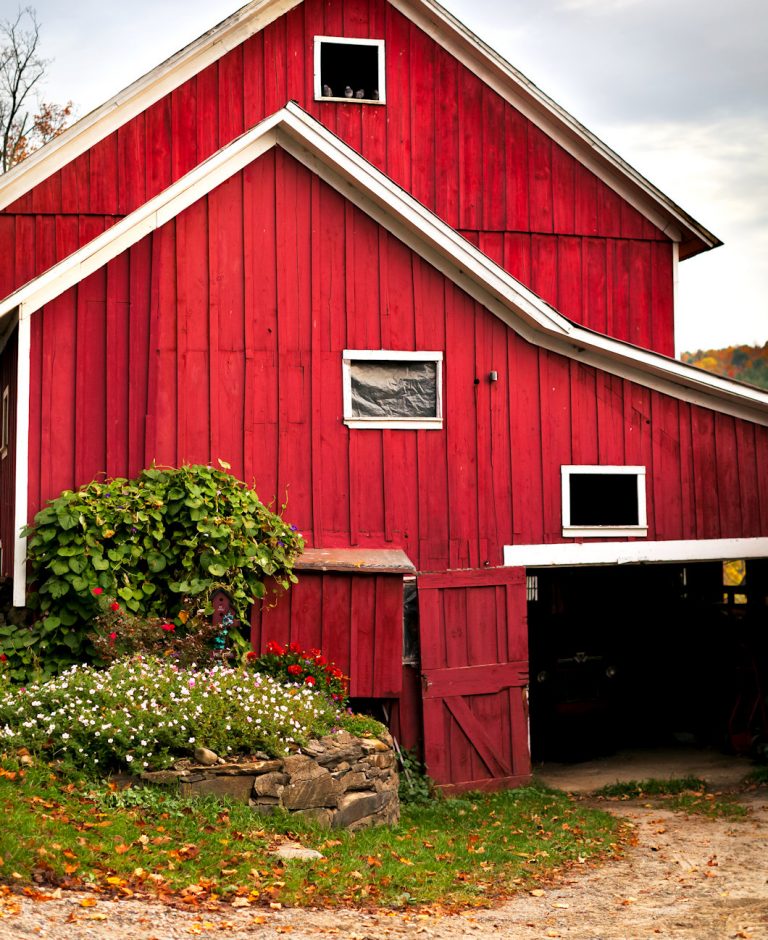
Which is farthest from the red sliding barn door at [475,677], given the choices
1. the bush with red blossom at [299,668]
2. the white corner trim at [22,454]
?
the white corner trim at [22,454]

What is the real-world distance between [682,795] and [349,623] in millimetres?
3923

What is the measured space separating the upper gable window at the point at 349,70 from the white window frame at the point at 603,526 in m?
6.08

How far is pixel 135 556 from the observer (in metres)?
10.2

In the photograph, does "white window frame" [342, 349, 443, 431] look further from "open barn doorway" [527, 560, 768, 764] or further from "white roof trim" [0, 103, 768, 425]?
"open barn doorway" [527, 560, 768, 764]

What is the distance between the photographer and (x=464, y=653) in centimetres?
1160

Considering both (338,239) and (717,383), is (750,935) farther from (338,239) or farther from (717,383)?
(338,239)

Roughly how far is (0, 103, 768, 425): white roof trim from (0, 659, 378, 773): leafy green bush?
3.81m

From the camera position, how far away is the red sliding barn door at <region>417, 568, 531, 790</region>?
11.4 meters

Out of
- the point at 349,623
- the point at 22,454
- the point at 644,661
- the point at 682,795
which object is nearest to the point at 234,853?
the point at 349,623

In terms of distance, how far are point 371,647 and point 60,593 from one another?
9.94ft

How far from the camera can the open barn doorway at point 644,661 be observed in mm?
13875

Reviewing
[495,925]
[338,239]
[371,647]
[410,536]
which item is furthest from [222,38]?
[495,925]

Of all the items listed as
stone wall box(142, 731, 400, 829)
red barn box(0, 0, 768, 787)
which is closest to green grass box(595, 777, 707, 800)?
red barn box(0, 0, 768, 787)

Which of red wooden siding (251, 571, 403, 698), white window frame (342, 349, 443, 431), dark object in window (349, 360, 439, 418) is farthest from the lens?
dark object in window (349, 360, 439, 418)
